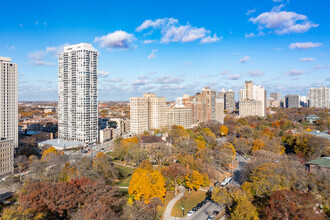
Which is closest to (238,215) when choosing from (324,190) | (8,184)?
(324,190)

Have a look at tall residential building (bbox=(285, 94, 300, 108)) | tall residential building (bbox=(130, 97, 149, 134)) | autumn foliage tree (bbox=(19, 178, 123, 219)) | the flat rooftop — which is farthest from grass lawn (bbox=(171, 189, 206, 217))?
tall residential building (bbox=(285, 94, 300, 108))

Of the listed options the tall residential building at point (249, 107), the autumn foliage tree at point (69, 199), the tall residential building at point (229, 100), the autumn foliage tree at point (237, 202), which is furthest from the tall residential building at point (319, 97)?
the autumn foliage tree at point (69, 199)

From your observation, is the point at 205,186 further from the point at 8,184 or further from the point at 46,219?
the point at 8,184

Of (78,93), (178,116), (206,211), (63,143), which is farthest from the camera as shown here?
(178,116)

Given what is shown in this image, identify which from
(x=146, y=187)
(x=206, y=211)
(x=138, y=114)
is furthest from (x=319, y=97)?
(x=146, y=187)

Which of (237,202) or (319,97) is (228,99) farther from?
(237,202)

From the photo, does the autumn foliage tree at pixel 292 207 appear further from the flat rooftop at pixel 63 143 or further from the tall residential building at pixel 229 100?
the tall residential building at pixel 229 100

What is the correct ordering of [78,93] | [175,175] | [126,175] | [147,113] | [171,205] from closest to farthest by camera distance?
[171,205] → [175,175] → [126,175] → [78,93] → [147,113]
